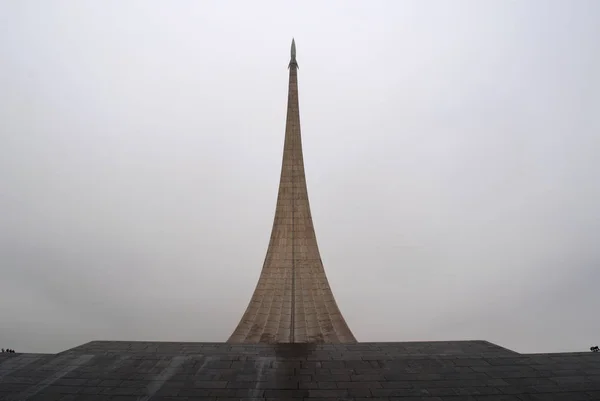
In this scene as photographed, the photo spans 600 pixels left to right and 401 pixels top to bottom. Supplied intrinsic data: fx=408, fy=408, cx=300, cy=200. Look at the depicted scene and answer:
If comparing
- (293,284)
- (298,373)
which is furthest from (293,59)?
(298,373)

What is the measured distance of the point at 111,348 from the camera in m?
7.99

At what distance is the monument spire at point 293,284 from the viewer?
37.9ft

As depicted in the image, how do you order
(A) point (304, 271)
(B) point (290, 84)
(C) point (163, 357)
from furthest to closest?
(B) point (290, 84)
(A) point (304, 271)
(C) point (163, 357)

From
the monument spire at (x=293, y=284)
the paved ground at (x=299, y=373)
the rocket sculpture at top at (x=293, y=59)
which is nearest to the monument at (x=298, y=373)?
the paved ground at (x=299, y=373)

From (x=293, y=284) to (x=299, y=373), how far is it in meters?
5.84

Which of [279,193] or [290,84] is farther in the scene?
[290,84]

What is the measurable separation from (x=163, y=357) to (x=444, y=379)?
4792 millimetres

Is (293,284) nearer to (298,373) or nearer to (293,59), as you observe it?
(298,373)

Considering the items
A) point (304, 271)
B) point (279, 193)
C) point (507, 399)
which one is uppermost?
point (279, 193)

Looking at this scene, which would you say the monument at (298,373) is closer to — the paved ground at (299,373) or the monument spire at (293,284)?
the paved ground at (299,373)

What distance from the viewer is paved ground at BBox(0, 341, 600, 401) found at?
6.00 metres

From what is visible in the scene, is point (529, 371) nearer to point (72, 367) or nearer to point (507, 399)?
point (507, 399)

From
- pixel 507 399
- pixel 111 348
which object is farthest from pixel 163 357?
pixel 507 399

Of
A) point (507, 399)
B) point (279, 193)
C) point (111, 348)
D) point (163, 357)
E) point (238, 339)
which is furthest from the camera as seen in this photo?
point (279, 193)
